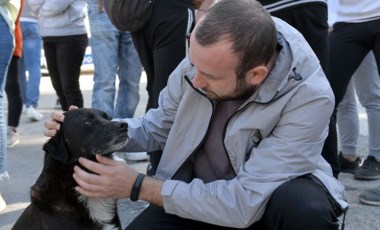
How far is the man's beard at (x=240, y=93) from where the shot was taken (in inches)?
88.0

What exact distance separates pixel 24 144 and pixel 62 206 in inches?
137

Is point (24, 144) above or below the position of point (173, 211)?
below

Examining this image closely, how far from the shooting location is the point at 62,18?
18.4 ft

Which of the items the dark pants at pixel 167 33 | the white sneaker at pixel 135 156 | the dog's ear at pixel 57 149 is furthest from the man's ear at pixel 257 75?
the white sneaker at pixel 135 156

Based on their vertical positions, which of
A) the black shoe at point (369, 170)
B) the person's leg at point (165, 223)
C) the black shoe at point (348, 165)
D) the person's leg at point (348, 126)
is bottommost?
the black shoe at point (348, 165)

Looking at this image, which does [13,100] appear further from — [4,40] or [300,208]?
[300,208]

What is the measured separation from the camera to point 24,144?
590 centimetres

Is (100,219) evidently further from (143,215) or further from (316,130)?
(316,130)

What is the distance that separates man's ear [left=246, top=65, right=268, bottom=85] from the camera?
2197 mm

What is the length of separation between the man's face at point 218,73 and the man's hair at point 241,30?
3 centimetres

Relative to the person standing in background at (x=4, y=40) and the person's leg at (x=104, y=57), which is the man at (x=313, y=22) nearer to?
the person standing in background at (x=4, y=40)

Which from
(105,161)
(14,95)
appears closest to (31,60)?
(14,95)

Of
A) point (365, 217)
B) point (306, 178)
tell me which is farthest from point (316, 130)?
point (365, 217)

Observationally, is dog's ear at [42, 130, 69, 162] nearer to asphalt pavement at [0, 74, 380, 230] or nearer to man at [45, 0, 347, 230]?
man at [45, 0, 347, 230]
